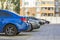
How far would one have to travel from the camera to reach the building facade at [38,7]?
9106cm

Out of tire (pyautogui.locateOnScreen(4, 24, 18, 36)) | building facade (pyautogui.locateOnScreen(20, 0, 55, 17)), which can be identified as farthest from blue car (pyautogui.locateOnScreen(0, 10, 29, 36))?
building facade (pyautogui.locateOnScreen(20, 0, 55, 17))

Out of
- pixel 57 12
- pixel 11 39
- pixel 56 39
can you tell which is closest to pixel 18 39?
pixel 11 39

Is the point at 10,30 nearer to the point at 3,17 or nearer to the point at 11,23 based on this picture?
the point at 11,23

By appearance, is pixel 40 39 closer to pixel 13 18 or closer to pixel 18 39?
pixel 18 39

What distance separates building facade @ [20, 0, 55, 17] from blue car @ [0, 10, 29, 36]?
2877 inches

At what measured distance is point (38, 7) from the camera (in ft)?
305

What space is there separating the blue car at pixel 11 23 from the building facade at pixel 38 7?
7307 cm

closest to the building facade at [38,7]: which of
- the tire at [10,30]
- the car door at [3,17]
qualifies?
the car door at [3,17]

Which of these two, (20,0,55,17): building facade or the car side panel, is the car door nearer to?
the car side panel

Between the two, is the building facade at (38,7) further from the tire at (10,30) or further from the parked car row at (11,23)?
the tire at (10,30)

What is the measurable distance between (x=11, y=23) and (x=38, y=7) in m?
76.8

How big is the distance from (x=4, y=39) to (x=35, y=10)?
78.3 m

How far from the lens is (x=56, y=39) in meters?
14.3

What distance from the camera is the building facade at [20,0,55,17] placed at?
91.1m
